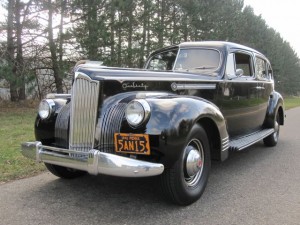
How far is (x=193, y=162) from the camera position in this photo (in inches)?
144

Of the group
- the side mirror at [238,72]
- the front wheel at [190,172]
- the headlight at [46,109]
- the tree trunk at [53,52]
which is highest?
the tree trunk at [53,52]

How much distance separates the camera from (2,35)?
→ 13367 millimetres

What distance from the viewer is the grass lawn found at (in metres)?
4.82

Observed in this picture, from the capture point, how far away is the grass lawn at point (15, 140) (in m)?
4.82

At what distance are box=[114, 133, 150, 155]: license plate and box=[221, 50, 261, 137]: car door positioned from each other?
2.00 meters

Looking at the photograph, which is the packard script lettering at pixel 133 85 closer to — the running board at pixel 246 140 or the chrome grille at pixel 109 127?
the chrome grille at pixel 109 127

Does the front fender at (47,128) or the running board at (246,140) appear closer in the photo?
the front fender at (47,128)

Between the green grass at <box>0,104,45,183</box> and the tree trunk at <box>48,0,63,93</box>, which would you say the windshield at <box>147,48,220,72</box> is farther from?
the tree trunk at <box>48,0,63,93</box>

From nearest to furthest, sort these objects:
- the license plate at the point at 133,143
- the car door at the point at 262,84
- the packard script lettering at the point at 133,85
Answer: the license plate at the point at 133,143 → the packard script lettering at the point at 133,85 → the car door at the point at 262,84

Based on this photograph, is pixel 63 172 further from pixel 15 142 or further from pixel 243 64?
pixel 243 64

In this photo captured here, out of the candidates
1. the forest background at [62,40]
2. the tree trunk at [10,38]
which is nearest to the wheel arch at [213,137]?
the forest background at [62,40]

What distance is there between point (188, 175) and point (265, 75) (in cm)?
408

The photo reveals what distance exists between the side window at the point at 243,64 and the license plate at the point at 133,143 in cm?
262

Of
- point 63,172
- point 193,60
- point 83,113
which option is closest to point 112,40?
point 193,60
